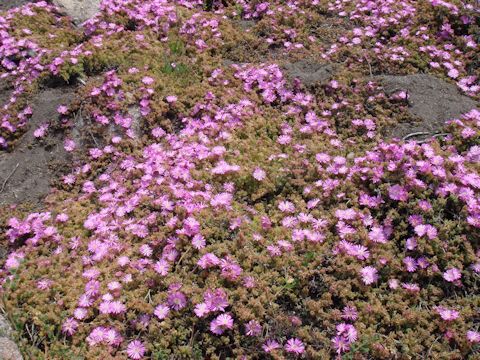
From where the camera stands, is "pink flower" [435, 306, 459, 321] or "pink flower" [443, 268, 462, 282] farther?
"pink flower" [443, 268, 462, 282]

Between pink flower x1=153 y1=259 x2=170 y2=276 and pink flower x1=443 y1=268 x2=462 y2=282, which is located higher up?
pink flower x1=153 y1=259 x2=170 y2=276

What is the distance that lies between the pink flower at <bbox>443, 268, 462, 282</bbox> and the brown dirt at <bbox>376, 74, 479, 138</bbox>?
73.2 inches

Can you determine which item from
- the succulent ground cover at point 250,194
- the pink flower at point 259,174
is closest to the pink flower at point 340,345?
the succulent ground cover at point 250,194

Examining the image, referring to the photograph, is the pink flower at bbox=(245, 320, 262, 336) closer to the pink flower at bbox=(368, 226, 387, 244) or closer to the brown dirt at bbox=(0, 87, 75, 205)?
the pink flower at bbox=(368, 226, 387, 244)

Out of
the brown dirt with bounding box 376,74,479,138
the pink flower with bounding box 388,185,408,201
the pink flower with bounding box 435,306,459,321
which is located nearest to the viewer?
the pink flower with bounding box 435,306,459,321

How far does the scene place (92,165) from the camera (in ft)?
17.6

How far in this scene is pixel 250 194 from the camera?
4512 mm

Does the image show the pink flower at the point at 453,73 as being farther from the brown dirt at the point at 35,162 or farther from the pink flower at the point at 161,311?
the brown dirt at the point at 35,162

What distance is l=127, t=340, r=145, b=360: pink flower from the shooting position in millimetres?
3357

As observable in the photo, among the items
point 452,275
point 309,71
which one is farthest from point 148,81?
point 452,275

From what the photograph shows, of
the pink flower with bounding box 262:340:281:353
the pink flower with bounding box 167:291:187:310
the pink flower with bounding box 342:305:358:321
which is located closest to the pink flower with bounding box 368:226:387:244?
the pink flower with bounding box 342:305:358:321

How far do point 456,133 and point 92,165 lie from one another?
404cm

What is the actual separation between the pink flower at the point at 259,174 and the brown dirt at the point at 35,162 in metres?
2.38

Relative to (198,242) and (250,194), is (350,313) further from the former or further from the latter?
(250,194)
